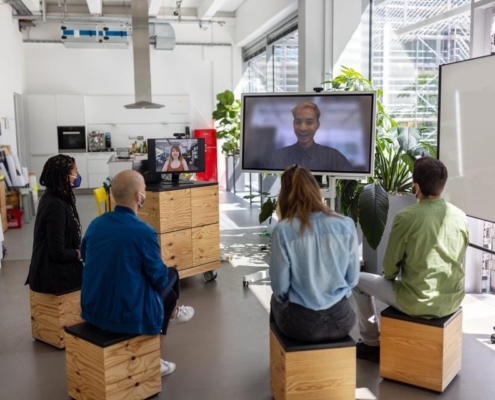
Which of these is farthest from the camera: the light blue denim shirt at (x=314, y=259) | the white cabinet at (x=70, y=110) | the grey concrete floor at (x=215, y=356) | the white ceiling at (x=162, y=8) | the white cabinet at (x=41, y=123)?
Answer: the white cabinet at (x=70, y=110)

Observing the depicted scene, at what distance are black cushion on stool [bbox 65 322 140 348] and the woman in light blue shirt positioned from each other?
85 cm

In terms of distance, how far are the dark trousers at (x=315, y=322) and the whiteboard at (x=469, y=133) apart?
1570mm

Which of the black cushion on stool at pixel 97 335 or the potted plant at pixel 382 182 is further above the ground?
the potted plant at pixel 382 182

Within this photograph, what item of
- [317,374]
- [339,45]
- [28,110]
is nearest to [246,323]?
[317,374]

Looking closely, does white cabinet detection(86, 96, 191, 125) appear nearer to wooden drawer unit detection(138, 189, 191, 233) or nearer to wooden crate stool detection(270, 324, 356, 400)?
wooden drawer unit detection(138, 189, 191, 233)

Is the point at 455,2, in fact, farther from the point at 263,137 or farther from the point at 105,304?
the point at 105,304

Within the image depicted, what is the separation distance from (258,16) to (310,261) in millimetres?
8381

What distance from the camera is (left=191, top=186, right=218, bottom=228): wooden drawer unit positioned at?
5148mm

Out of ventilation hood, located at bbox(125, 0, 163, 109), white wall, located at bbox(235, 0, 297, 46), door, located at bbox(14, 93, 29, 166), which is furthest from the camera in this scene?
door, located at bbox(14, 93, 29, 166)

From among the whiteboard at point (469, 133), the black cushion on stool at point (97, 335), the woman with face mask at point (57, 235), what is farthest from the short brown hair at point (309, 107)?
the black cushion on stool at point (97, 335)

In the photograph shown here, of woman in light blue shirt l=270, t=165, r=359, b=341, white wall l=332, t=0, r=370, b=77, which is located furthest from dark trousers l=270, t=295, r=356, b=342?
white wall l=332, t=0, r=370, b=77

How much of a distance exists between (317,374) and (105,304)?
1129mm

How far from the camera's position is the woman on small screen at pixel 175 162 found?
5125 millimetres

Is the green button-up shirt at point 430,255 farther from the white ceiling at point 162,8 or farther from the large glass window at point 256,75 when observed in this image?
the white ceiling at point 162,8
